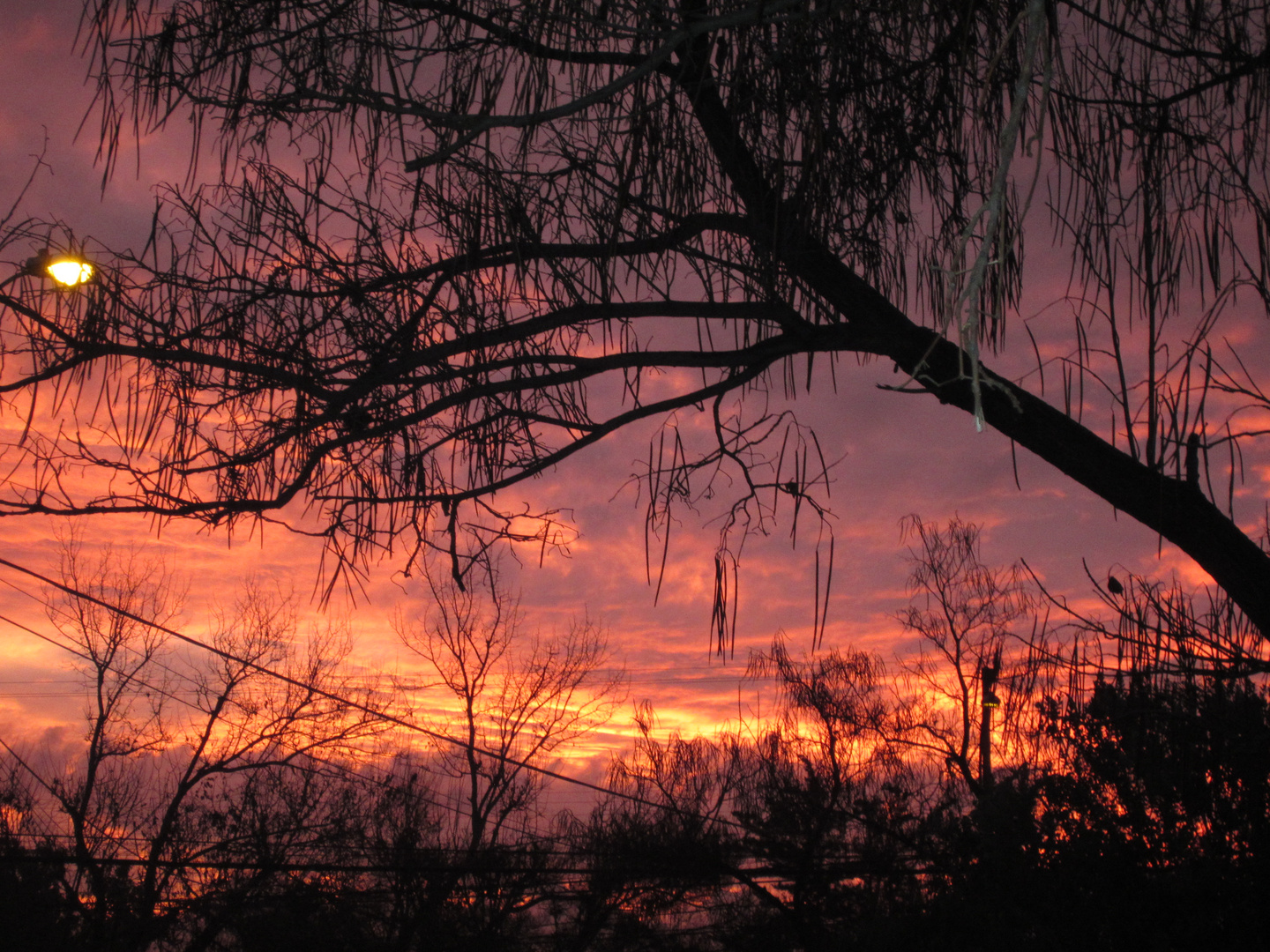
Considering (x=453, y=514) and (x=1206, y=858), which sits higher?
(x=453, y=514)

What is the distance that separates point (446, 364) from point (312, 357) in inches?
11.8

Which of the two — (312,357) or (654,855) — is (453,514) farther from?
(654,855)

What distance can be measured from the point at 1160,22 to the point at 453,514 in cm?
173

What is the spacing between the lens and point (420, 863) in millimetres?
13648

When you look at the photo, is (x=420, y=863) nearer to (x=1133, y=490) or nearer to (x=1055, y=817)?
(x=1055, y=817)

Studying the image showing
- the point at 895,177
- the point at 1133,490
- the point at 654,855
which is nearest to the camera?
the point at 1133,490

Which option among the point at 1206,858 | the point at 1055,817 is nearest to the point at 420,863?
the point at 1055,817

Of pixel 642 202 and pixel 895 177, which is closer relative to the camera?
pixel 642 202

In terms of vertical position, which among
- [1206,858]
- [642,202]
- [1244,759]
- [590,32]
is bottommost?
[1206,858]

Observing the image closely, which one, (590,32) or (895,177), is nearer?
(590,32)

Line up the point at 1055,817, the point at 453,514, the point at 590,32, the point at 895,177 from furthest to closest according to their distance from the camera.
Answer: the point at 1055,817, the point at 895,177, the point at 453,514, the point at 590,32

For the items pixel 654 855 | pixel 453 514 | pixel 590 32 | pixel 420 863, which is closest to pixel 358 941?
pixel 420 863

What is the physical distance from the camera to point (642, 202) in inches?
74.6

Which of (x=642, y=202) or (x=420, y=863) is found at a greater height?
(x=642, y=202)
